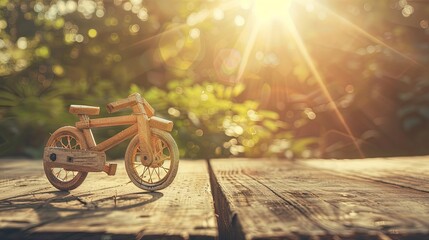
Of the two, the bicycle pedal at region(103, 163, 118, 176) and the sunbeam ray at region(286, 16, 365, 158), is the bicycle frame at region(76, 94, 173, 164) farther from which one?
the sunbeam ray at region(286, 16, 365, 158)

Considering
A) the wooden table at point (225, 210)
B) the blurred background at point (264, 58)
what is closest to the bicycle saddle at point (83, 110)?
the wooden table at point (225, 210)

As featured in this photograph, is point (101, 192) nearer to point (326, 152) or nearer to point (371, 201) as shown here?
point (371, 201)

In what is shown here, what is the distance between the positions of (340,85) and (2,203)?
7173mm

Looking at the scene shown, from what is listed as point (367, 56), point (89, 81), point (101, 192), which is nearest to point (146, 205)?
point (101, 192)

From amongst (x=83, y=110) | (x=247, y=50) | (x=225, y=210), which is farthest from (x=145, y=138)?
(x=247, y=50)

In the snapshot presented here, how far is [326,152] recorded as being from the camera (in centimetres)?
772

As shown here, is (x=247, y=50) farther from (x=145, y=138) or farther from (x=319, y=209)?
(x=319, y=209)

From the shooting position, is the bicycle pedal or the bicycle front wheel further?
the bicycle pedal

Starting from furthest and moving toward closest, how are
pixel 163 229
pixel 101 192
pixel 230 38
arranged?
1. pixel 230 38
2. pixel 101 192
3. pixel 163 229

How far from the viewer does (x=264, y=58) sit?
27.8 ft

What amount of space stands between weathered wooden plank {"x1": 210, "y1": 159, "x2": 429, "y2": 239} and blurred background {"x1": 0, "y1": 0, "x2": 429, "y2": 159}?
4.68 m

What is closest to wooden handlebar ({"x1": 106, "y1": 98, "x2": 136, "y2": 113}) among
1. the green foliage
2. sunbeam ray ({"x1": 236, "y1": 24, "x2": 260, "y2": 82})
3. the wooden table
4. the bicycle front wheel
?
the bicycle front wheel

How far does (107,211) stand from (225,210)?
0.41 m

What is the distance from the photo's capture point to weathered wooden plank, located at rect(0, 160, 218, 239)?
118 centimetres
